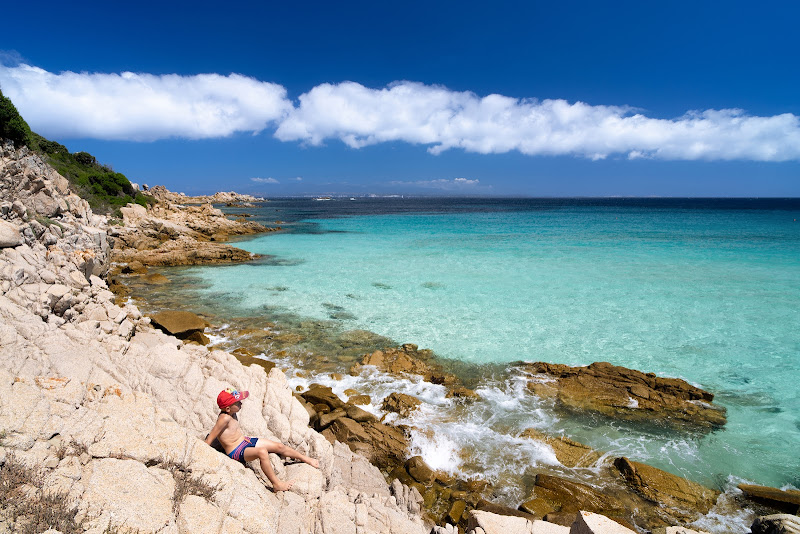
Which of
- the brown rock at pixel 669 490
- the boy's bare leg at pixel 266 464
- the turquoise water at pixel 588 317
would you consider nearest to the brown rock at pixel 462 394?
the turquoise water at pixel 588 317

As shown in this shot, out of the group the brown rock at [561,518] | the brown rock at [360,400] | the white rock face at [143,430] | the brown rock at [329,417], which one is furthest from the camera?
the brown rock at [360,400]

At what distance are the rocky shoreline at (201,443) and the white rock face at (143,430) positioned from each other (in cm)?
2

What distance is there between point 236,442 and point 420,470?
3217 mm

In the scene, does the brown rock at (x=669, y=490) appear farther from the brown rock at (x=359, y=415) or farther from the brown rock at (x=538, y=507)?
the brown rock at (x=359, y=415)

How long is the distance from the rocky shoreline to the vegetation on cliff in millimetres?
19747

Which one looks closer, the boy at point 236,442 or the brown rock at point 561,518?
the boy at point 236,442

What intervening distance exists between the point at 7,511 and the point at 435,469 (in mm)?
5756

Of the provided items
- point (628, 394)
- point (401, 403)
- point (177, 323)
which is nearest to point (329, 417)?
point (401, 403)

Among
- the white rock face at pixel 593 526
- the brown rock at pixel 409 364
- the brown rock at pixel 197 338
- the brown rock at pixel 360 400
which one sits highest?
the white rock face at pixel 593 526

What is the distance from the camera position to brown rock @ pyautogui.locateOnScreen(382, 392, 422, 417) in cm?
870

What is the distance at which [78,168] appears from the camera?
35406 mm

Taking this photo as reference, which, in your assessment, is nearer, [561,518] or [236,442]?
[236,442]

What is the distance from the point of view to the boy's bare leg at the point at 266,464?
4.92 meters

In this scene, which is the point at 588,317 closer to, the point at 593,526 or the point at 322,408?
the point at 322,408
